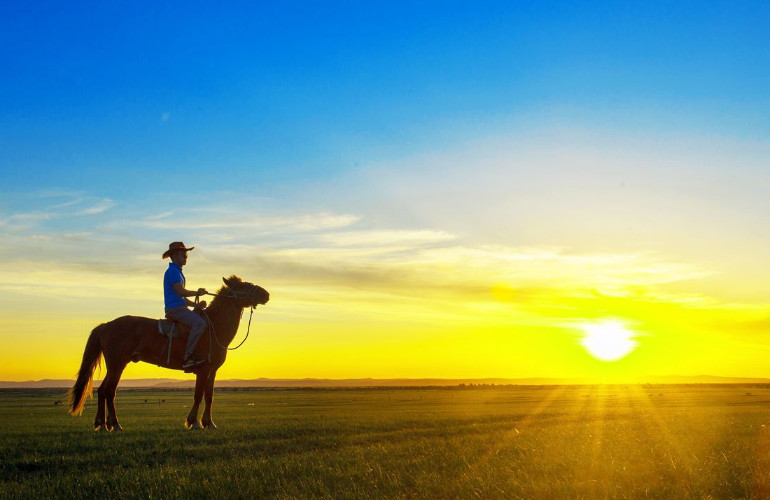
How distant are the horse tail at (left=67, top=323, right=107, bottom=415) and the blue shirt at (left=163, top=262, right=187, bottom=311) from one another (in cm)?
189

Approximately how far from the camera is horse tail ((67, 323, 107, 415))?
627 inches

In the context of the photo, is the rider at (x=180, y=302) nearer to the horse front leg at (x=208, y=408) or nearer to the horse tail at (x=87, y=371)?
the horse front leg at (x=208, y=408)

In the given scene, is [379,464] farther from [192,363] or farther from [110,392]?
[110,392]

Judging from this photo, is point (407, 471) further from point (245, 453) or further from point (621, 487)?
point (245, 453)

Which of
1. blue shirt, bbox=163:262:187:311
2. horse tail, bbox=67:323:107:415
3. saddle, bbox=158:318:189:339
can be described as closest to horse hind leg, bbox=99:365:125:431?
horse tail, bbox=67:323:107:415

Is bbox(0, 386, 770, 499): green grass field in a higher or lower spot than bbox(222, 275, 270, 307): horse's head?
lower

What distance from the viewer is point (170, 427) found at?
15977mm

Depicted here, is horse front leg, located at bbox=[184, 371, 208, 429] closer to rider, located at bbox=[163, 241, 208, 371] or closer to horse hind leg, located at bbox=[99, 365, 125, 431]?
rider, located at bbox=[163, 241, 208, 371]

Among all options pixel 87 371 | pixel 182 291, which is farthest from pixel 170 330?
pixel 87 371

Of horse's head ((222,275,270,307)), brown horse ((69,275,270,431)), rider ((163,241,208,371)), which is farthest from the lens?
horse's head ((222,275,270,307))

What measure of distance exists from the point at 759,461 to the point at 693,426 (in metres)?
7.41

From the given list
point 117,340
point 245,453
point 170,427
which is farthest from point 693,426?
point 117,340

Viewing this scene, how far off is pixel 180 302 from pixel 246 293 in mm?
1826

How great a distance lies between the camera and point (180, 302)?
15.7 meters
